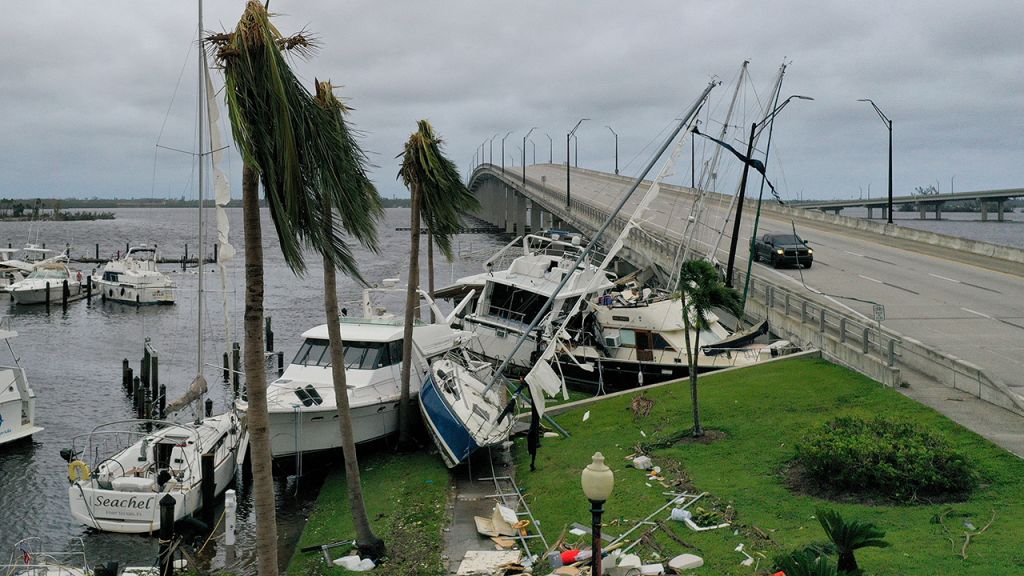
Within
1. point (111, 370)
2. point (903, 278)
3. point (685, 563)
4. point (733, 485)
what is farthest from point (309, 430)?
point (903, 278)

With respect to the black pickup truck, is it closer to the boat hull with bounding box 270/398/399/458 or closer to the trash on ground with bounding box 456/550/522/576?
the boat hull with bounding box 270/398/399/458

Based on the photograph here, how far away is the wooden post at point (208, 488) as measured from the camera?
69.8 ft

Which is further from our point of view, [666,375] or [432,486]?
[666,375]

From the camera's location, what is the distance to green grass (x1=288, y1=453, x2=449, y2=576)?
1683 centimetres

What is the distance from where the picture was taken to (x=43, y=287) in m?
69.0

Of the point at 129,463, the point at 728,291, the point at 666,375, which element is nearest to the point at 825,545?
the point at 728,291

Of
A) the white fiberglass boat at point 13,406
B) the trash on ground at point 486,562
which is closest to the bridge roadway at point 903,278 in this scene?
the trash on ground at point 486,562

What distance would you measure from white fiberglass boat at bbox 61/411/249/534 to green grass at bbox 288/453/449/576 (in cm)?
295

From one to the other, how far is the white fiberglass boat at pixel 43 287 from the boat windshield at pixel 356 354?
5062 cm

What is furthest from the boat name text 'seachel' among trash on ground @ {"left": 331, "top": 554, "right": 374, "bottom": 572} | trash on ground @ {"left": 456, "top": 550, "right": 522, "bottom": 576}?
trash on ground @ {"left": 456, "top": 550, "right": 522, "bottom": 576}

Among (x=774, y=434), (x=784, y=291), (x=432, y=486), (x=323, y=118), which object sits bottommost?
(x=432, y=486)

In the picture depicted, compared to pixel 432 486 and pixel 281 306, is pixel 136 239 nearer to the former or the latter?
pixel 281 306

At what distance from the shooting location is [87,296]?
240 feet

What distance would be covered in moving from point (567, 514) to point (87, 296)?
6631cm
